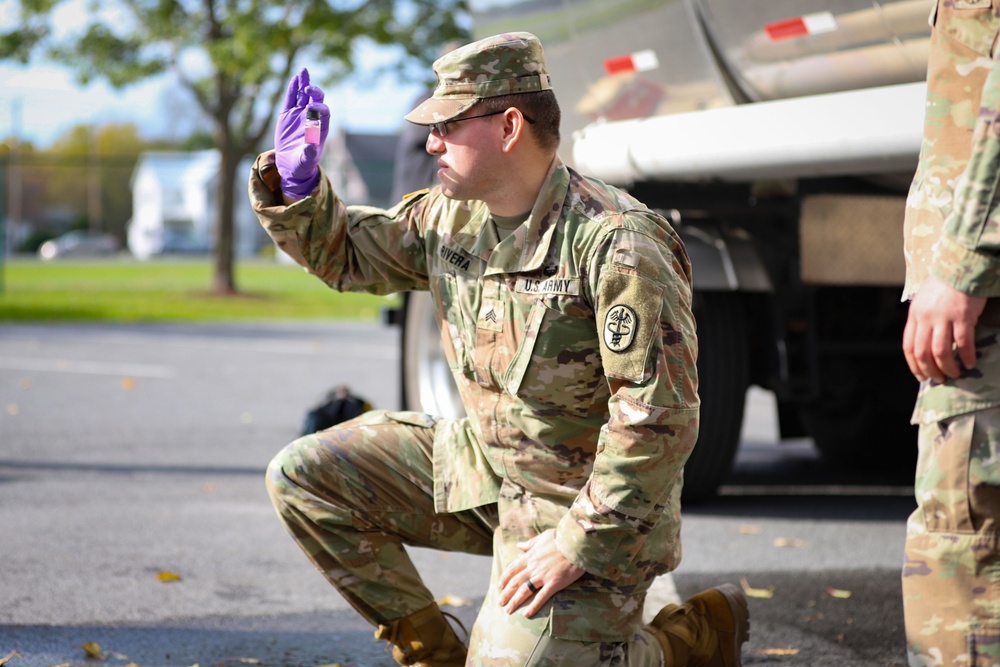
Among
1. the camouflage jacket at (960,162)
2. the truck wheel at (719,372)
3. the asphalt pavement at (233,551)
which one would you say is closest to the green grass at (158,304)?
the asphalt pavement at (233,551)

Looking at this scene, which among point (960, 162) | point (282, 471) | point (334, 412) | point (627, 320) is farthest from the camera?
point (334, 412)

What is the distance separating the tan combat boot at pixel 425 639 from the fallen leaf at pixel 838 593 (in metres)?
1.37

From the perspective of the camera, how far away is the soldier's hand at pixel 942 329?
6.74 feet

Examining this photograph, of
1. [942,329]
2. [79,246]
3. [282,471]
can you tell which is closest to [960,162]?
[942,329]

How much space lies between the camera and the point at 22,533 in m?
4.65

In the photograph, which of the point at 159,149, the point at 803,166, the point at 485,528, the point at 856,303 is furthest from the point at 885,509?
the point at 159,149

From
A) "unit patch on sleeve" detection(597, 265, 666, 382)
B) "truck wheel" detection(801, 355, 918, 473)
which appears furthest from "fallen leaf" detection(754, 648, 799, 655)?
"truck wheel" detection(801, 355, 918, 473)

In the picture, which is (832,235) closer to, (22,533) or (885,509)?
(885,509)

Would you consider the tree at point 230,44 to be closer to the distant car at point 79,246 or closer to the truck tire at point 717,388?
the truck tire at point 717,388

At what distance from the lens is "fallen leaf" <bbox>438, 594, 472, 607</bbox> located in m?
3.78

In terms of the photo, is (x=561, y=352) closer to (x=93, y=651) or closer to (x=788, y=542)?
(x=93, y=651)

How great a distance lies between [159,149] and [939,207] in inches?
3979

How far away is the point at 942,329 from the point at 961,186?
0.22 m

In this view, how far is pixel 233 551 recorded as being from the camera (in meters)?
4.48
